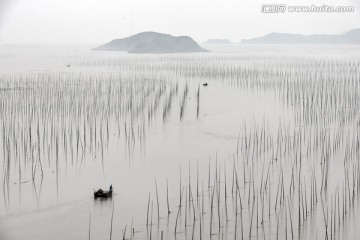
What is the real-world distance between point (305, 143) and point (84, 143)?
6.96ft

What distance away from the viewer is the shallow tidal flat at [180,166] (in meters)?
2.75

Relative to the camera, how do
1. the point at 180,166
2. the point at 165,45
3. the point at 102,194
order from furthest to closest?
1. the point at 165,45
2. the point at 180,166
3. the point at 102,194

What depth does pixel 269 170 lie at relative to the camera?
11.9 ft

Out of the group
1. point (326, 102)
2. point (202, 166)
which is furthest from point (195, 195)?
point (326, 102)

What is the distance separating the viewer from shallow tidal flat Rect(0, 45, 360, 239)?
9.04ft

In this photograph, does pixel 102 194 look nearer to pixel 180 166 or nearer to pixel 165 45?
pixel 180 166

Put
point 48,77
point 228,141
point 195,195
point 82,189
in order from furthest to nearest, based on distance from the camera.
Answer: point 48,77
point 228,141
point 82,189
point 195,195

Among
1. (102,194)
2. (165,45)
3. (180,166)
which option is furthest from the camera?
(165,45)

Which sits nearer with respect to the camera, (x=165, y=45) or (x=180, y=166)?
(x=180, y=166)

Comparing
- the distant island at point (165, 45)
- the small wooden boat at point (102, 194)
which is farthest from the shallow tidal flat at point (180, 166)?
the distant island at point (165, 45)

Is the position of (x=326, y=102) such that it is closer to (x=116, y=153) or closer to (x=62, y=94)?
(x=116, y=153)

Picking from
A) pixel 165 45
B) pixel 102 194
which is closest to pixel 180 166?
pixel 102 194

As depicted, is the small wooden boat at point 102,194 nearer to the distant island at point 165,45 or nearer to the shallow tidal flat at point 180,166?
the shallow tidal flat at point 180,166

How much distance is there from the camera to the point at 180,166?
154 inches
